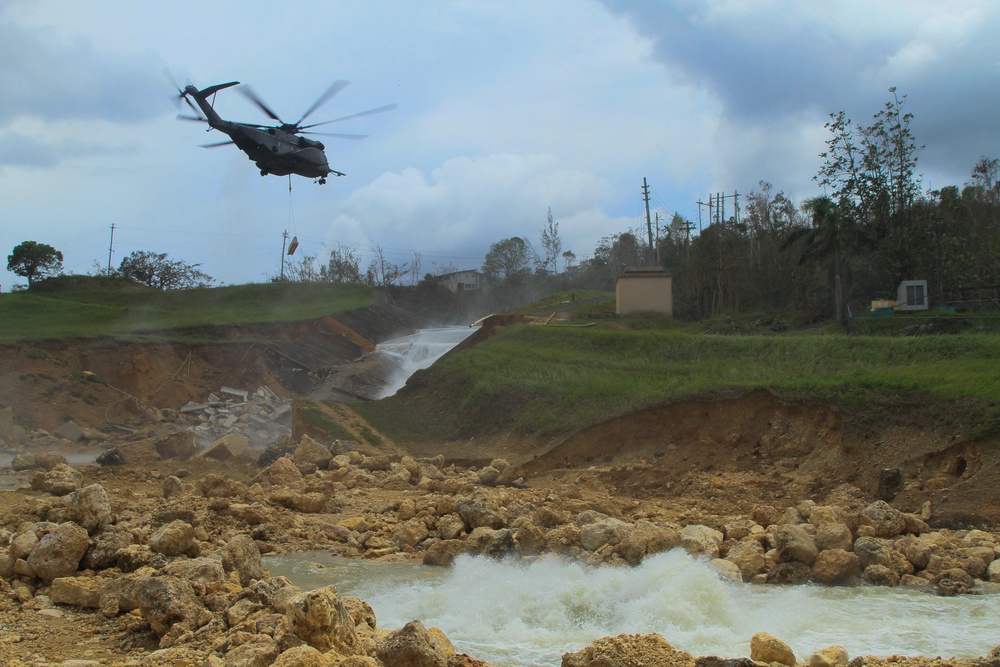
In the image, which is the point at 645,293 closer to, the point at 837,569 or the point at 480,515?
the point at 480,515

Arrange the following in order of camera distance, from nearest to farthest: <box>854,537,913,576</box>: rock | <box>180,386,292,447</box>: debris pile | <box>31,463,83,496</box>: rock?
<box>854,537,913,576</box>: rock < <box>31,463,83,496</box>: rock < <box>180,386,292,447</box>: debris pile

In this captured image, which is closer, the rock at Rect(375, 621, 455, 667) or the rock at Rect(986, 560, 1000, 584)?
the rock at Rect(375, 621, 455, 667)

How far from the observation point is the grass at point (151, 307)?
142ft

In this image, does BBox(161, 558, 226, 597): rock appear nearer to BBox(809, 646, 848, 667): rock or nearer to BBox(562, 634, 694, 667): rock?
BBox(562, 634, 694, 667): rock

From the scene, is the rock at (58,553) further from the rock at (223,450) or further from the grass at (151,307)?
the grass at (151,307)

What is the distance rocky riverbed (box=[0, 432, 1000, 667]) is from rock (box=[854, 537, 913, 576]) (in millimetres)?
28

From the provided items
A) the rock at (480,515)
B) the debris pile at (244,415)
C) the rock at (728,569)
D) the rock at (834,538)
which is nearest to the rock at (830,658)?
the rock at (728,569)

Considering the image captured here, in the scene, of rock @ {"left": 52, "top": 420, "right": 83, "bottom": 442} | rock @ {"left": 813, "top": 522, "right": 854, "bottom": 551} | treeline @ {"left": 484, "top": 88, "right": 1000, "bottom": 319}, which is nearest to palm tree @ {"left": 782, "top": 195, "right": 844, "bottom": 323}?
treeline @ {"left": 484, "top": 88, "right": 1000, "bottom": 319}

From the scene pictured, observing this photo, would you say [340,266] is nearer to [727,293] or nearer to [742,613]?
[727,293]

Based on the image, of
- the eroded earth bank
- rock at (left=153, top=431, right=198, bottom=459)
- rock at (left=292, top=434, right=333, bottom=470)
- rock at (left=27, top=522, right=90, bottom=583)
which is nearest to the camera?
the eroded earth bank

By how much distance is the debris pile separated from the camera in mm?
31859

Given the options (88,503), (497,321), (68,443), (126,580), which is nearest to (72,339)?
(68,443)

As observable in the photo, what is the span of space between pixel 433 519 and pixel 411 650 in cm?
870

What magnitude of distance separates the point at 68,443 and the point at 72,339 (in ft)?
36.2
